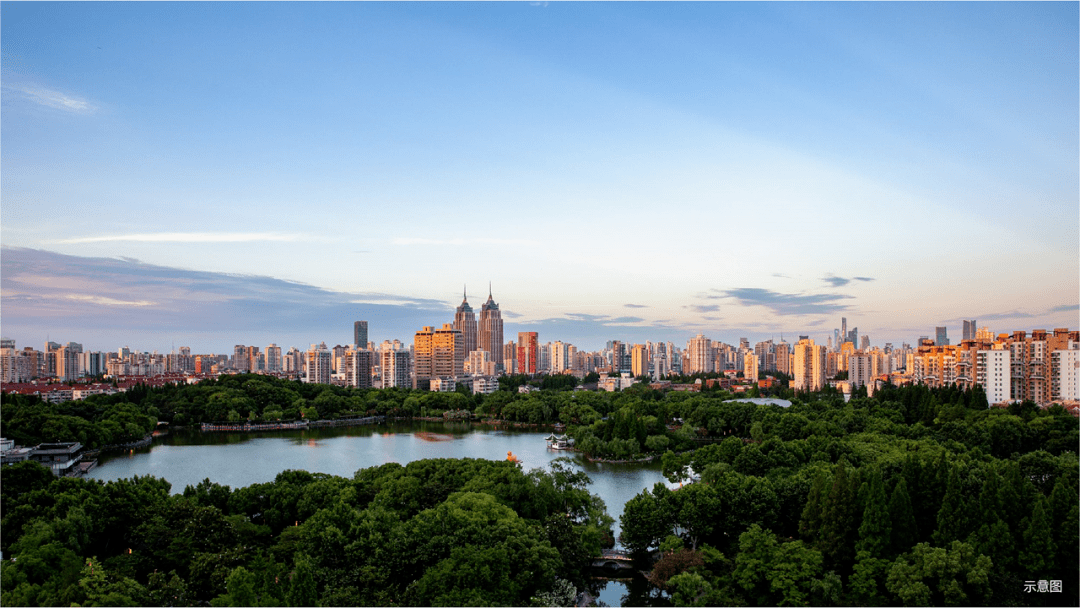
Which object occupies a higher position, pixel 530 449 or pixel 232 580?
pixel 232 580

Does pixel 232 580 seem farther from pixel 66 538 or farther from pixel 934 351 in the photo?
pixel 934 351

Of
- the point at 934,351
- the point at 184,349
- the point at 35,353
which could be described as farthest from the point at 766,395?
the point at 184,349

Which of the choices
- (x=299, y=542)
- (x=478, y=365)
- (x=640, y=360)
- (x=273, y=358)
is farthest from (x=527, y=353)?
(x=299, y=542)

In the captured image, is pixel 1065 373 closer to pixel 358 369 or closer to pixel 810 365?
pixel 810 365

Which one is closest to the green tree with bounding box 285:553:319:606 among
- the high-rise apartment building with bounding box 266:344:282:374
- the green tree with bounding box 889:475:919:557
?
the green tree with bounding box 889:475:919:557

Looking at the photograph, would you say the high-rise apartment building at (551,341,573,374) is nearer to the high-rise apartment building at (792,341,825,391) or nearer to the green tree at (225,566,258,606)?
the high-rise apartment building at (792,341,825,391)

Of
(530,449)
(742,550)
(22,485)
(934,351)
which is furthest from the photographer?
(934,351)

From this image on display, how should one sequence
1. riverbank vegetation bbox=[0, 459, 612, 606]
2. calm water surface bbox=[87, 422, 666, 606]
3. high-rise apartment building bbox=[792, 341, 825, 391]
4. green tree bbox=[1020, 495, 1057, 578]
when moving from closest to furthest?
riverbank vegetation bbox=[0, 459, 612, 606] → green tree bbox=[1020, 495, 1057, 578] → calm water surface bbox=[87, 422, 666, 606] → high-rise apartment building bbox=[792, 341, 825, 391]
